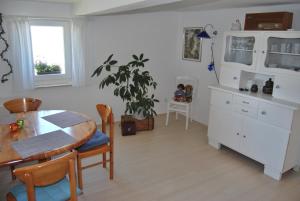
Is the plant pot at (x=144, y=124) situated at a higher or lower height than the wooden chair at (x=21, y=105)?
lower

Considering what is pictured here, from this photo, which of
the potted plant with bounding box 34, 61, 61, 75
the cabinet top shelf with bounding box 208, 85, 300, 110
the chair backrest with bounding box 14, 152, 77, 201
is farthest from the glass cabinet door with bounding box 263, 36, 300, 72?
the potted plant with bounding box 34, 61, 61, 75

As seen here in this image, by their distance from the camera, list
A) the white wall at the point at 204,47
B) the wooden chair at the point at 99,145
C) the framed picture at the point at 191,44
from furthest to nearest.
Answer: the framed picture at the point at 191,44 < the white wall at the point at 204,47 < the wooden chair at the point at 99,145

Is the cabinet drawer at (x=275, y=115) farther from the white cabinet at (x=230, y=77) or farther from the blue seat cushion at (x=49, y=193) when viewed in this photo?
the blue seat cushion at (x=49, y=193)

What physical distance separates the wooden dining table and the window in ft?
4.63

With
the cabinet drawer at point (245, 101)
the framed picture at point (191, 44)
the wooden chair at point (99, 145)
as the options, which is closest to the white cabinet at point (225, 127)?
the cabinet drawer at point (245, 101)

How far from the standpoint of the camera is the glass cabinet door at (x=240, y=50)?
11.0 feet

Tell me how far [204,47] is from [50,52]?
2.58 metres

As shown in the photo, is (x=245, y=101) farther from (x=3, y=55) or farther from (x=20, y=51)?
(x=3, y=55)

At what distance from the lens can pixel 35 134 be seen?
85.1 inches

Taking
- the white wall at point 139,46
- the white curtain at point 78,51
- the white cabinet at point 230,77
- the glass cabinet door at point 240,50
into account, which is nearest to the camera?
the glass cabinet door at point 240,50

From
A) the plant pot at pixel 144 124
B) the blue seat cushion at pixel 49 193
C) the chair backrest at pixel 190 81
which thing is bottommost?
the plant pot at pixel 144 124

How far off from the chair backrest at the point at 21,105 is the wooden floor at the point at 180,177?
28.6 inches

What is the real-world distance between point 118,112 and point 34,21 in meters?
2.04

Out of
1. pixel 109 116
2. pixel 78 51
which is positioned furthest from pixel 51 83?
pixel 109 116
